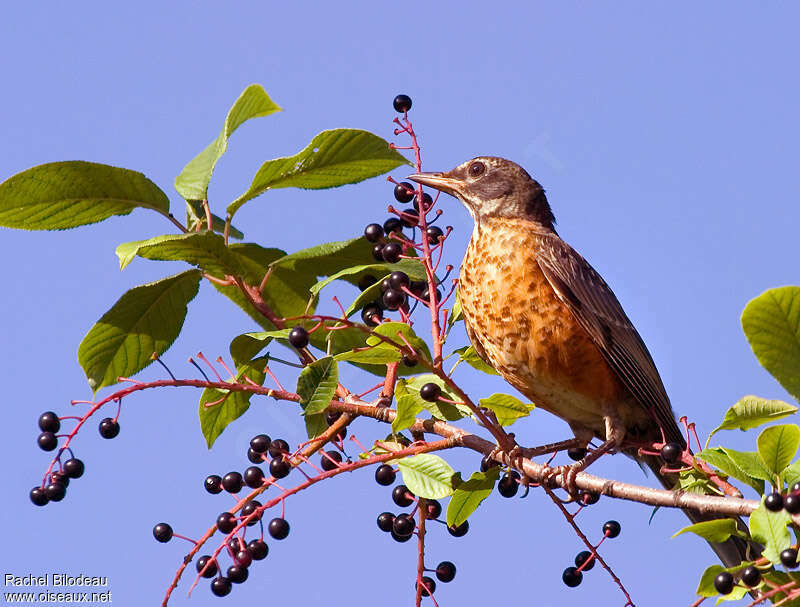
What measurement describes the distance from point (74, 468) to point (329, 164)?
152 centimetres

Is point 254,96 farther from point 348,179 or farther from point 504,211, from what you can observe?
point 504,211

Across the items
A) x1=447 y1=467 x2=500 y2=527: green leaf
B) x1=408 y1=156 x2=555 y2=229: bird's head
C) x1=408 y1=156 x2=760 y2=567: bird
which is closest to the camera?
x1=447 y1=467 x2=500 y2=527: green leaf

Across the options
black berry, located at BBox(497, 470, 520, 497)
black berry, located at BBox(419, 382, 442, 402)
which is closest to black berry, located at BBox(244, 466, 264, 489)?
black berry, located at BBox(419, 382, 442, 402)

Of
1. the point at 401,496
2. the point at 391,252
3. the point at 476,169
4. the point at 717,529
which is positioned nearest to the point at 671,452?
the point at 717,529

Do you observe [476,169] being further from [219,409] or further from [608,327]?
[219,409]

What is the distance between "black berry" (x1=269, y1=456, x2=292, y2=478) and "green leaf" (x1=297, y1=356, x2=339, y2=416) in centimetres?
23

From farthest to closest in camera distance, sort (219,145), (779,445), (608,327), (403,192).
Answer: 1. (608,327)
2. (403,192)
3. (219,145)
4. (779,445)

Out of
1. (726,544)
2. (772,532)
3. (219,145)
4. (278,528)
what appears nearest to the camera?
(772,532)

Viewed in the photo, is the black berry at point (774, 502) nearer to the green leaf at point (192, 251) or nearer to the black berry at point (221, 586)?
the black berry at point (221, 586)

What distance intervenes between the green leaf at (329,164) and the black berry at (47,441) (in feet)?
3.53

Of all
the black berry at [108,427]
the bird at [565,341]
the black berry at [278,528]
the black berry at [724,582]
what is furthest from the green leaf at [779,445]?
the black berry at [108,427]

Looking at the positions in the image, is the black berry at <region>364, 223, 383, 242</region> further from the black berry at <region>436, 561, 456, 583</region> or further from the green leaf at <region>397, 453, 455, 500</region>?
the black berry at <region>436, 561, 456, 583</region>

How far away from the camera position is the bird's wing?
4762 millimetres

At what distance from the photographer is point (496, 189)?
5750 millimetres
